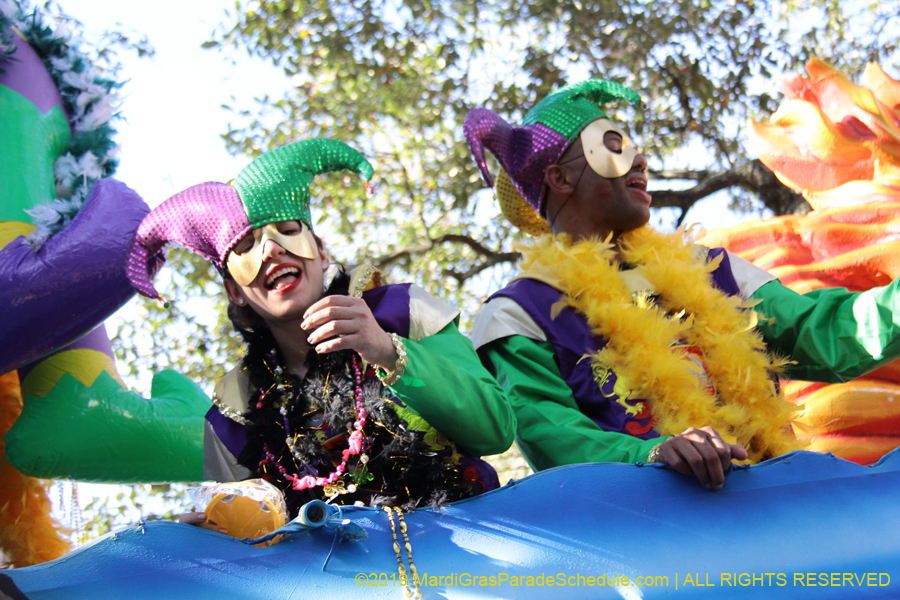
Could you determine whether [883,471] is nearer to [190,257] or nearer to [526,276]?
[526,276]

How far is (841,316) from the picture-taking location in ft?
7.63

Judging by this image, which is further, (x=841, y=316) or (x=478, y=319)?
(x=478, y=319)

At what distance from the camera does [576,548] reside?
1.64 meters

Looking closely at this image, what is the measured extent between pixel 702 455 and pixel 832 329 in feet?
2.72

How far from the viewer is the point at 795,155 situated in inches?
123

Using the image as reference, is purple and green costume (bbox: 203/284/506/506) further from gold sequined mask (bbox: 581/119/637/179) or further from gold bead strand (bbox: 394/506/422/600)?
gold sequined mask (bbox: 581/119/637/179)

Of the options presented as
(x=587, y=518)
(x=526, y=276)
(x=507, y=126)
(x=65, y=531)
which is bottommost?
(x=65, y=531)

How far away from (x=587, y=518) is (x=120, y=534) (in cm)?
84

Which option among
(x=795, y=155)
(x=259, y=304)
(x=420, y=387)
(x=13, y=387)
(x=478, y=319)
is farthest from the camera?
(x=795, y=155)

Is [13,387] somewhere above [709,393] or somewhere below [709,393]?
above

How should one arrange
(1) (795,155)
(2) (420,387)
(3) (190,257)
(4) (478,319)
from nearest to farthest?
(2) (420,387) → (4) (478,319) → (1) (795,155) → (3) (190,257)

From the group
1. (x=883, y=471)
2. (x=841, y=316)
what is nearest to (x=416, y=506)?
(x=883, y=471)

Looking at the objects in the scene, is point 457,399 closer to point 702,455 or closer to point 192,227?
point 702,455

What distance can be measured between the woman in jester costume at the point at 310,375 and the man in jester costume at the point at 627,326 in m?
0.24
